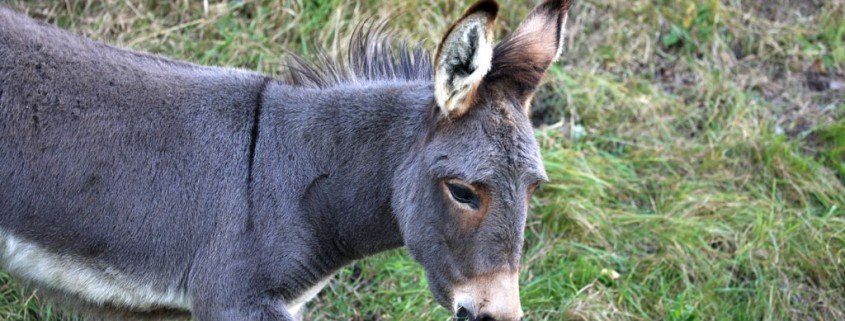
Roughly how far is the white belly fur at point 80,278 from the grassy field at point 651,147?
1.04 m

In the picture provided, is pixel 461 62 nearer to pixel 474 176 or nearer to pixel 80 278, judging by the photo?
pixel 474 176

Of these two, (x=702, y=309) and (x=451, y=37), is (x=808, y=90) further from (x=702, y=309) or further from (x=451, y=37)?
(x=451, y=37)

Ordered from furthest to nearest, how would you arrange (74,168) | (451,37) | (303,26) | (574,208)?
(303,26) < (574,208) < (74,168) < (451,37)

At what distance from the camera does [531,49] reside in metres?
3.67

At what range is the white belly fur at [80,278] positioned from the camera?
3703 millimetres

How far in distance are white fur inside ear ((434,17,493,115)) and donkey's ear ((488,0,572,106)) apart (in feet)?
0.47

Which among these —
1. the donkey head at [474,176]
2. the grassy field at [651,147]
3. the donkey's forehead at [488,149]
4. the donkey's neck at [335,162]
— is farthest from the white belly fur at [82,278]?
the grassy field at [651,147]

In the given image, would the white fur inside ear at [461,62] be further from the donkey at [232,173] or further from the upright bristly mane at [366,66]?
the upright bristly mane at [366,66]

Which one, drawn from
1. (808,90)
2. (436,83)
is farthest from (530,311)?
(808,90)

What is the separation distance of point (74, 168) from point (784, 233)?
4.09m

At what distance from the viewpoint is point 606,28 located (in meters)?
7.12

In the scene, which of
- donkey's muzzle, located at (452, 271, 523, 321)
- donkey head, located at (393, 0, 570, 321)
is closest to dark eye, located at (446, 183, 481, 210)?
donkey head, located at (393, 0, 570, 321)

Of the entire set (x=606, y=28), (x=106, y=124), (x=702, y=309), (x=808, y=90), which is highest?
(x=106, y=124)

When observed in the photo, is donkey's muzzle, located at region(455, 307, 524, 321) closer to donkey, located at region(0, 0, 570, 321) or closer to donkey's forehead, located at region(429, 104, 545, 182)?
donkey, located at region(0, 0, 570, 321)
